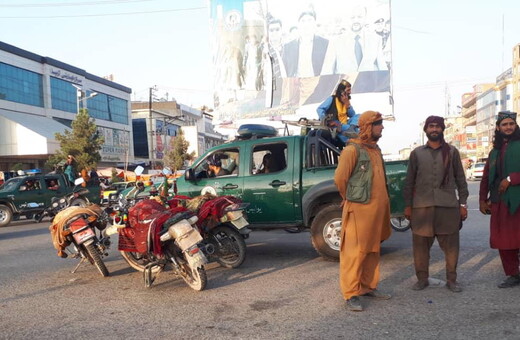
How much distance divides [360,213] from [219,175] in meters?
3.49

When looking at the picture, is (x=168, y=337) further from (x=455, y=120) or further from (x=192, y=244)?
(x=455, y=120)

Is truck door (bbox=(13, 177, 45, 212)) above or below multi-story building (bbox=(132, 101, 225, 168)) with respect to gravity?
below

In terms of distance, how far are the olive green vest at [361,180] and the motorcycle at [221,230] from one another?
6.96ft

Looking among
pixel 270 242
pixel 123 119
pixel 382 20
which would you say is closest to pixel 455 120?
pixel 123 119

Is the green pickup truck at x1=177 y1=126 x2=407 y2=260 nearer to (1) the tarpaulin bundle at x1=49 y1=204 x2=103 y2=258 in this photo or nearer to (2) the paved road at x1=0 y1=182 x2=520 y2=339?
(2) the paved road at x1=0 y1=182 x2=520 y2=339

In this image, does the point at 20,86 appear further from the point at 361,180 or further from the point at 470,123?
the point at 470,123

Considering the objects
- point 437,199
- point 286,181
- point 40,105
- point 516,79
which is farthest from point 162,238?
point 516,79

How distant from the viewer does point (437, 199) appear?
17.2 ft

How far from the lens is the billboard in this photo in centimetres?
2956

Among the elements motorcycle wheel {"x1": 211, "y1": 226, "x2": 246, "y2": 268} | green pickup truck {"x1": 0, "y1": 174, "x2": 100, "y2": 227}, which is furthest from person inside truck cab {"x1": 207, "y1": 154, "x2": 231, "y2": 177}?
green pickup truck {"x1": 0, "y1": 174, "x2": 100, "y2": 227}

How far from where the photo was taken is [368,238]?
482 centimetres

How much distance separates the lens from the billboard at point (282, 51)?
2956 centimetres

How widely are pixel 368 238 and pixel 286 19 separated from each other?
88.4 ft

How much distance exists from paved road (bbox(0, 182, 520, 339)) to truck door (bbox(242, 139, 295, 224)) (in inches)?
29.0
